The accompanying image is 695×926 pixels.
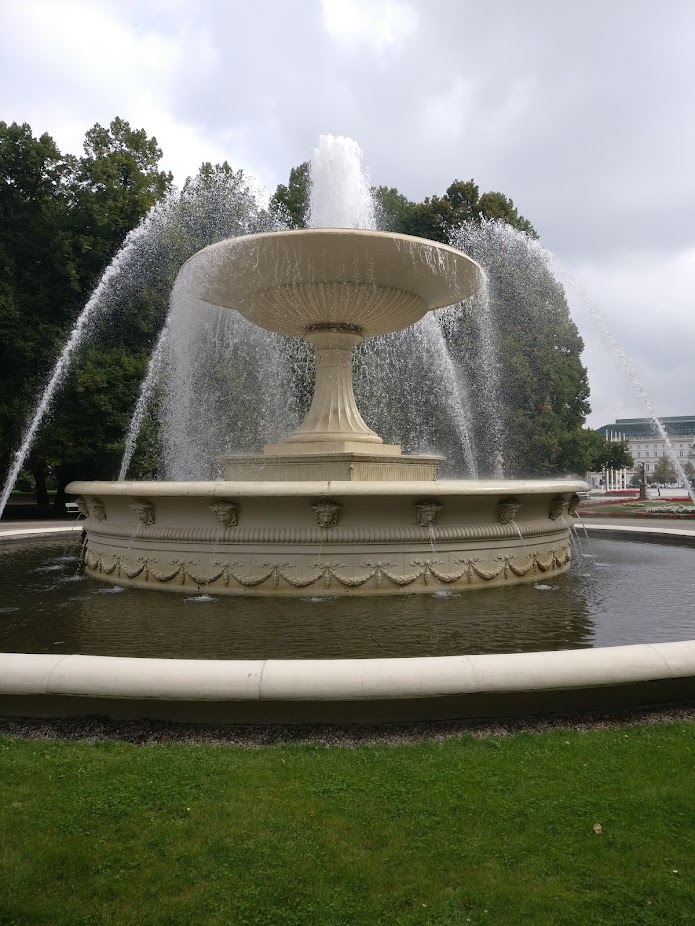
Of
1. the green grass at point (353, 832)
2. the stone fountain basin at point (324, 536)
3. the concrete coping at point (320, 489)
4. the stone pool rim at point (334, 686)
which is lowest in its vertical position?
the green grass at point (353, 832)

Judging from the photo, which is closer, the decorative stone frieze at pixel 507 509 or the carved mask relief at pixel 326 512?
the carved mask relief at pixel 326 512

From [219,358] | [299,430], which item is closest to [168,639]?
[299,430]

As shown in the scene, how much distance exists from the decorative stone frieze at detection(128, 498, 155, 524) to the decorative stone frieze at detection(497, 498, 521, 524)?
3707 millimetres

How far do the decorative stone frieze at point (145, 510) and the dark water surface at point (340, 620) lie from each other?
2.53ft

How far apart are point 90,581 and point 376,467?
3.78m

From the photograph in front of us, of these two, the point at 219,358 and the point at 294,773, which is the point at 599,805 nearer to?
the point at 294,773

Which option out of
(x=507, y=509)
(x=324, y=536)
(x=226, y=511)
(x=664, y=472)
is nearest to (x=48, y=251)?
(x=226, y=511)

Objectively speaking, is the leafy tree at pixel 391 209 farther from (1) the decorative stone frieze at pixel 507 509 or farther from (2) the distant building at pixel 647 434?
(2) the distant building at pixel 647 434

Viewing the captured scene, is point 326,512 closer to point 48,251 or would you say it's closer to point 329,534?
point 329,534

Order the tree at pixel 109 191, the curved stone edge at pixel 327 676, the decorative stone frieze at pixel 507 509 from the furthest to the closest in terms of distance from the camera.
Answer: the tree at pixel 109 191 < the decorative stone frieze at pixel 507 509 < the curved stone edge at pixel 327 676

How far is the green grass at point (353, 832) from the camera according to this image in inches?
84.0

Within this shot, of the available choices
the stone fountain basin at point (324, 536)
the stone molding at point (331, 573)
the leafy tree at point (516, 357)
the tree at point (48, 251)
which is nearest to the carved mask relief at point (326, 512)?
the stone fountain basin at point (324, 536)

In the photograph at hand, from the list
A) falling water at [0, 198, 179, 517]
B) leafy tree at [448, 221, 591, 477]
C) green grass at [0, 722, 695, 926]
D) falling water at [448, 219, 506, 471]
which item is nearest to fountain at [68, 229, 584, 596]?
green grass at [0, 722, 695, 926]

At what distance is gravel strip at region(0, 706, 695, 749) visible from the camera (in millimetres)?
3293
